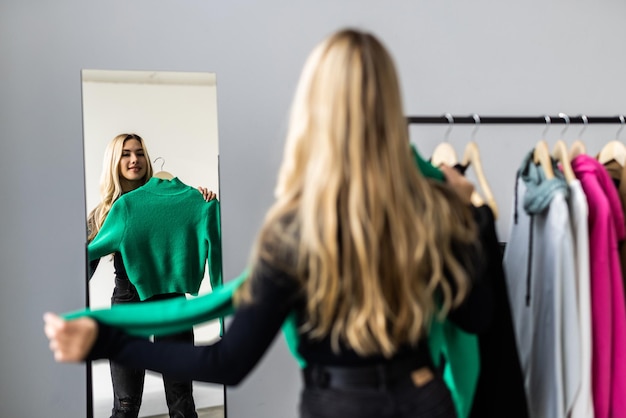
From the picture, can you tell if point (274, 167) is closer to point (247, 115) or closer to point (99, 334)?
point (247, 115)

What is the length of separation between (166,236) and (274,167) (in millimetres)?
414

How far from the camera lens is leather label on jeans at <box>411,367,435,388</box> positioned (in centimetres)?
111

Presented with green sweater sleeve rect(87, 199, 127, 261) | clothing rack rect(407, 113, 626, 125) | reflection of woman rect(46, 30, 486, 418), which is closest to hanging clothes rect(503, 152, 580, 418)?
clothing rack rect(407, 113, 626, 125)

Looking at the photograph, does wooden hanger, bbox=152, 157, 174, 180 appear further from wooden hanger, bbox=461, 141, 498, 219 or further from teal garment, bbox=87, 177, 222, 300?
wooden hanger, bbox=461, 141, 498, 219

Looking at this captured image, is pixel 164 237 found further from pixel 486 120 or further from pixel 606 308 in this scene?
pixel 606 308

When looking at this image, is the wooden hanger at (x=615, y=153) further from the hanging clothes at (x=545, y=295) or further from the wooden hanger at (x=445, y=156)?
the wooden hanger at (x=445, y=156)

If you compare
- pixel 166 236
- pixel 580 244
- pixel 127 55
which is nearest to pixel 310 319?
pixel 580 244

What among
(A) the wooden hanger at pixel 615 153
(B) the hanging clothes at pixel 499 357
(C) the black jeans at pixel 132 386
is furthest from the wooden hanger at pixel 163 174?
(A) the wooden hanger at pixel 615 153

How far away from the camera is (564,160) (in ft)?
5.22

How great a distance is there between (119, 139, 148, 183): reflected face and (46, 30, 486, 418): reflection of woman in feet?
3.05

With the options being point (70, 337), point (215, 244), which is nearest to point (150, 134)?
point (215, 244)

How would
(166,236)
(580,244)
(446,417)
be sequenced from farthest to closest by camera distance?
(166,236), (580,244), (446,417)

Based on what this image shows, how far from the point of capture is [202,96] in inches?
78.9

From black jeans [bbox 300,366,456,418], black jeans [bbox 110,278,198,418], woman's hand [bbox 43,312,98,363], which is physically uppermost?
woman's hand [bbox 43,312,98,363]
